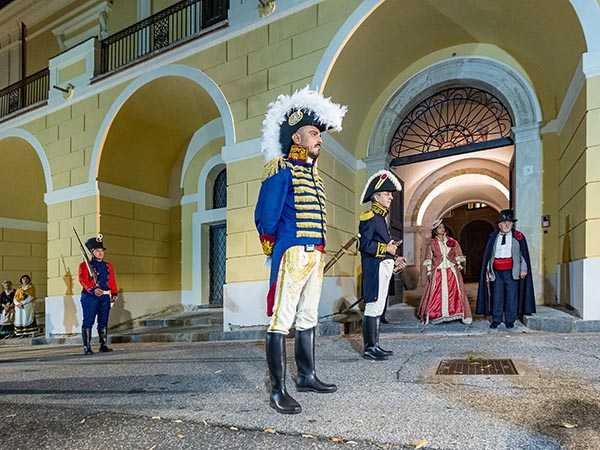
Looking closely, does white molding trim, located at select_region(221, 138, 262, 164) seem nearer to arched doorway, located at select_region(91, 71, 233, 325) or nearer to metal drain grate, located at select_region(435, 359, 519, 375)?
arched doorway, located at select_region(91, 71, 233, 325)

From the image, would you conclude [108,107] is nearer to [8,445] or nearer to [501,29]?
[501,29]

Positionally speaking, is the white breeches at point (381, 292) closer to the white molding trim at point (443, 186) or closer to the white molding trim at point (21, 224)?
the white molding trim at point (443, 186)

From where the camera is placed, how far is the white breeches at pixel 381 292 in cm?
436

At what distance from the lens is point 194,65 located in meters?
8.84

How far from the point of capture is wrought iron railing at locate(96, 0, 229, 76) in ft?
32.2

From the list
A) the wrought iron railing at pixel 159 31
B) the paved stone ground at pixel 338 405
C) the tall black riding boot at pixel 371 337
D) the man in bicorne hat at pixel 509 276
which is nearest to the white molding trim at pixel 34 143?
the wrought iron railing at pixel 159 31

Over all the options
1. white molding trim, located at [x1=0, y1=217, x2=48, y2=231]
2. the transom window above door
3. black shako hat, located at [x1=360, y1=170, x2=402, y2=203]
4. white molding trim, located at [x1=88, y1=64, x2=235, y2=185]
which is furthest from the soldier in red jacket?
white molding trim, located at [x1=0, y1=217, x2=48, y2=231]

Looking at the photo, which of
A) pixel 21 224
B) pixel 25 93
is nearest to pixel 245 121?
pixel 25 93

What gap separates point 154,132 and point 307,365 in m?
9.05

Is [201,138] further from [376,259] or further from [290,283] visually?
[290,283]

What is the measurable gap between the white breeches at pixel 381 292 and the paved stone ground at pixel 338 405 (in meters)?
0.47

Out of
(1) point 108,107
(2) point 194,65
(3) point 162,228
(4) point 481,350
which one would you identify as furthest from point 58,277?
(4) point 481,350

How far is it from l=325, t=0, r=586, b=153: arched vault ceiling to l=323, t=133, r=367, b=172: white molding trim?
197 mm

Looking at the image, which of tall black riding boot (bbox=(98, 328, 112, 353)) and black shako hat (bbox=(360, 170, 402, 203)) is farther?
tall black riding boot (bbox=(98, 328, 112, 353))
